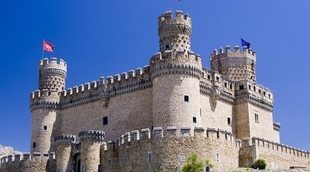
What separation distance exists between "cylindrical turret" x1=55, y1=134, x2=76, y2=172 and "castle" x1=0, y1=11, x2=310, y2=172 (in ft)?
0.26

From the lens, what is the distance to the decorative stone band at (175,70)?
4653 centimetres

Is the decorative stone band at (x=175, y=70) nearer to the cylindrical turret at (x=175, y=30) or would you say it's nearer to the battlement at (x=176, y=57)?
the battlement at (x=176, y=57)

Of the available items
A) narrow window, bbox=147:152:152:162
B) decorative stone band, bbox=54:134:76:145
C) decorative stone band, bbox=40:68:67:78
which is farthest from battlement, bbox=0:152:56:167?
narrow window, bbox=147:152:152:162

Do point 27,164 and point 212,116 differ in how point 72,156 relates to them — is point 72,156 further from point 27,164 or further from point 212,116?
point 212,116

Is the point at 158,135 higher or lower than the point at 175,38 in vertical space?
lower

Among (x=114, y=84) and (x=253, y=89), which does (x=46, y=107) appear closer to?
(x=114, y=84)

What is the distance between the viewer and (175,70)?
4653cm

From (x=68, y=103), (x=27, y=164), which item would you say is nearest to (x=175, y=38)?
(x=68, y=103)

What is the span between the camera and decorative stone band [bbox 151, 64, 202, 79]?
4653 cm

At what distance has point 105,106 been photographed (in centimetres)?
5306

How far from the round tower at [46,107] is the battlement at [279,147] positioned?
1928 centimetres

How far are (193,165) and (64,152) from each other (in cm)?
1227

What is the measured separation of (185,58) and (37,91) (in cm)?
1666

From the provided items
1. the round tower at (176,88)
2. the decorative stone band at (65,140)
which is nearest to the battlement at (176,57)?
the round tower at (176,88)
